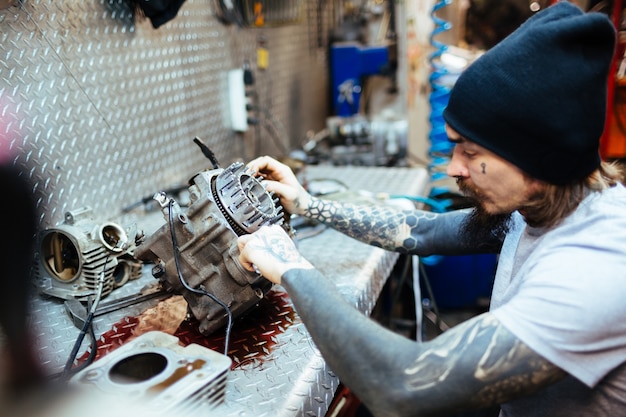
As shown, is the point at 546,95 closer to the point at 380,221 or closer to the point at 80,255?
the point at 380,221

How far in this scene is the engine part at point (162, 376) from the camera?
75cm

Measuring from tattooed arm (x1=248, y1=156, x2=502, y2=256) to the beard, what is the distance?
2 centimetres

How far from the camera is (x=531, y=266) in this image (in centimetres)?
84

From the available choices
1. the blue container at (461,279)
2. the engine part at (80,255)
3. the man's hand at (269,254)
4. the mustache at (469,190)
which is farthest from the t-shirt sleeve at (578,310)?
the blue container at (461,279)

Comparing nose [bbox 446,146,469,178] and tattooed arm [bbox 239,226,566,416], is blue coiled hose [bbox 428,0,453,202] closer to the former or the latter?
nose [bbox 446,146,469,178]

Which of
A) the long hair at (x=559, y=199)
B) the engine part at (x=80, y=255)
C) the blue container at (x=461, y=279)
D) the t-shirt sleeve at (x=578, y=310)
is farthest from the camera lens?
the blue container at (x=461, y=279)

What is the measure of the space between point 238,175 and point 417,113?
2943 mm

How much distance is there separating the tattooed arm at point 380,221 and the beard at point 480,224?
0.02 metres

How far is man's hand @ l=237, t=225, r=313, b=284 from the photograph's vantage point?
0.89 metres

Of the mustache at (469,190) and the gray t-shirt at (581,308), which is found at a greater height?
the mustache at (469,190)

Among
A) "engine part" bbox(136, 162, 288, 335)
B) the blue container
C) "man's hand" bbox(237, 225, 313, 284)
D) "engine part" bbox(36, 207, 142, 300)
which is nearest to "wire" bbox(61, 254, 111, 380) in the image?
"engine part" bbox(36, 207, 142, 300)

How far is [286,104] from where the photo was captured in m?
2.83

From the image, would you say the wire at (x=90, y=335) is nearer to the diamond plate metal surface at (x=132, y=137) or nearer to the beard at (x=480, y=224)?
the diamond plate metal surface at (x=132, y=137)

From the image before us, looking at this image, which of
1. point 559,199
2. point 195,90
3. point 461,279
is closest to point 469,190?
point 559,199
